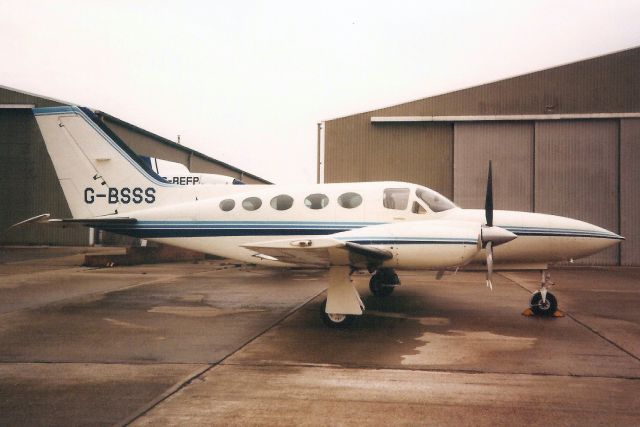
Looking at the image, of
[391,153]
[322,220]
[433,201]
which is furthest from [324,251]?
[391,153]

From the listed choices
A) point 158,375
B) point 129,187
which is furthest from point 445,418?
point 129,187

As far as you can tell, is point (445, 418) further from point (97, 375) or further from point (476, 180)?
point (476, 180)

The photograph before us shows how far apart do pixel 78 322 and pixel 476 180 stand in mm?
17905

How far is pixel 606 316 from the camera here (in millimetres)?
9156

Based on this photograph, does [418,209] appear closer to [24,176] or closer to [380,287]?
[380,287]

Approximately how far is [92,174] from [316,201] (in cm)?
544

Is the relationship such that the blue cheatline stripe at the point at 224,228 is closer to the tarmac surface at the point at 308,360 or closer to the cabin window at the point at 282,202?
the cabin window at the point at 282,202

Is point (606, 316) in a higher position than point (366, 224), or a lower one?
lower

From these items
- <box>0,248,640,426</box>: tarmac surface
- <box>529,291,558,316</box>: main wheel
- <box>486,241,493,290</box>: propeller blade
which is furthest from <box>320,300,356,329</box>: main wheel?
<box>529,291,558,316</box>: main wheel

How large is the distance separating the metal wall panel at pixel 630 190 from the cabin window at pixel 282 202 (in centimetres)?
1727

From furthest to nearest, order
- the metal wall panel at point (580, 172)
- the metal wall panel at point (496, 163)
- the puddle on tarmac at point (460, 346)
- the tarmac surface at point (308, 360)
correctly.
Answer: the metal wall panel at point (496, 163) < the metal wall panel at point (580, 172) < the puddle on tarmac at point (460, 346) < the tarmac surface at point (308, 360)

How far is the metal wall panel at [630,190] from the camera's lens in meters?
20.2

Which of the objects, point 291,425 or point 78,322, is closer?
point 291,425

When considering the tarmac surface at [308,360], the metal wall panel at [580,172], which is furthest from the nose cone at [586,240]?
the metal wall panel at [580,172]
